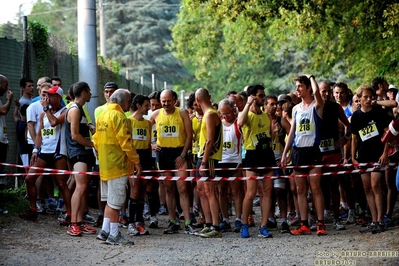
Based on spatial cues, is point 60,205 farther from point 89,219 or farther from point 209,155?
point 209,155

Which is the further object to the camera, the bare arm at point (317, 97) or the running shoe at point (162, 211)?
the running shoe at point (162, 211)

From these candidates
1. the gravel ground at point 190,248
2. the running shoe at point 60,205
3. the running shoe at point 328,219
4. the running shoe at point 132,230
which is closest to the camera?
the gravel ground at point 190,248

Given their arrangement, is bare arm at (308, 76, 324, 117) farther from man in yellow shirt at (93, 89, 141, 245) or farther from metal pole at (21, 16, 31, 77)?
metal pole at (21, 16, 31, 77)

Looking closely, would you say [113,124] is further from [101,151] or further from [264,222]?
[264,222]

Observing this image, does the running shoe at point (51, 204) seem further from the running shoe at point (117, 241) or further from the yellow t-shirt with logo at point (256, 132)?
the yellow t-shirt with logo at point (256, 132)

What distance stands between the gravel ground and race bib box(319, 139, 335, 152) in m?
1.22

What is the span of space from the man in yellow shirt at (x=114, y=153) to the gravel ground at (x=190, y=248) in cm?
46

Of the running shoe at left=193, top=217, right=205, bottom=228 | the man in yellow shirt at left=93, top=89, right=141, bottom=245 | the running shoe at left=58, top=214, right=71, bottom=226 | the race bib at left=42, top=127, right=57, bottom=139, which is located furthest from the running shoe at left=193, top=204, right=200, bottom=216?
the man in yellow shirt at left=93, top=89, right=141, bottom=245

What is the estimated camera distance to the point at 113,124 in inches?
492

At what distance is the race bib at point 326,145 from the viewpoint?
14.0m

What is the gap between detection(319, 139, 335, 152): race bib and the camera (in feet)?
45.9

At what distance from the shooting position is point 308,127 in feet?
45.0

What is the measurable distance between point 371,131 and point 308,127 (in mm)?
892

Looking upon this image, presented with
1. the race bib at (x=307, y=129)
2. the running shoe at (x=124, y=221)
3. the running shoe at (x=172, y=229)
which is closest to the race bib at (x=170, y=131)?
the running shoe at (x=172, y=229)
